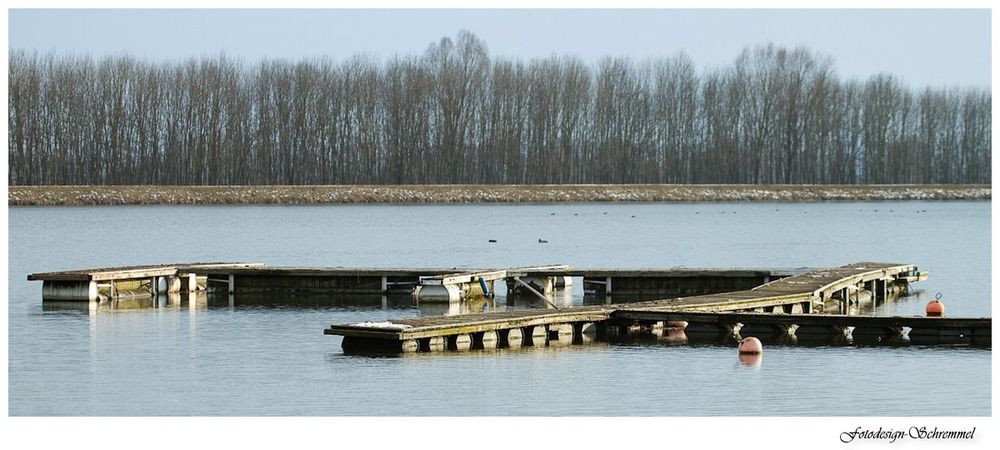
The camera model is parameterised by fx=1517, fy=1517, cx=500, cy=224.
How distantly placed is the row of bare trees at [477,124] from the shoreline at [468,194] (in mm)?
3759

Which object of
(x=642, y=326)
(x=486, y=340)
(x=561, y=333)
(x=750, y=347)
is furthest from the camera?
(x=642, y=326)

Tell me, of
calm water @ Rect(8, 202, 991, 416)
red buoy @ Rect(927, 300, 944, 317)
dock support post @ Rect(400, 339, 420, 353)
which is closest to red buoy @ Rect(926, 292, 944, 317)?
red buoy @ Rect(927, 300, 944, 317)

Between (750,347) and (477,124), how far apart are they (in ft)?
271

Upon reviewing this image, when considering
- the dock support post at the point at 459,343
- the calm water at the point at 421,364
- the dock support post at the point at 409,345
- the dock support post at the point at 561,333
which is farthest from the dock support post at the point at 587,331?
the dock support post at the point at 409,345

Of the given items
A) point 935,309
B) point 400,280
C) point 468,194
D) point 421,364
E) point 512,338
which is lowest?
point 421,364

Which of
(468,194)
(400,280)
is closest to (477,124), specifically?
(468,194)

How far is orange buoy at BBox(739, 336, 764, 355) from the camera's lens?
821 inches

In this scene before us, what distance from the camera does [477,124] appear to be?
103000 millimetres

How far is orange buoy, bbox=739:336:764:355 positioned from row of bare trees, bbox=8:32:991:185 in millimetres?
75856

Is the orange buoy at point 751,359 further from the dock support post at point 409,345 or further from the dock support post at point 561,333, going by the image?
the dock support post at point 409,345

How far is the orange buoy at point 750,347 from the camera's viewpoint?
68.4 feet

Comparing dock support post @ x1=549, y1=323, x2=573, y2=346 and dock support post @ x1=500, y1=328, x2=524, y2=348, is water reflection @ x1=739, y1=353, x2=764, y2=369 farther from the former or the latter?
dock support post @ x1=500, y1=328, x2=524, y2=348

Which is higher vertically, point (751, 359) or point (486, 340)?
point (486, 340)

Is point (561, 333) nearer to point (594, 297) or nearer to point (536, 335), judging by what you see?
point (536, 335)
